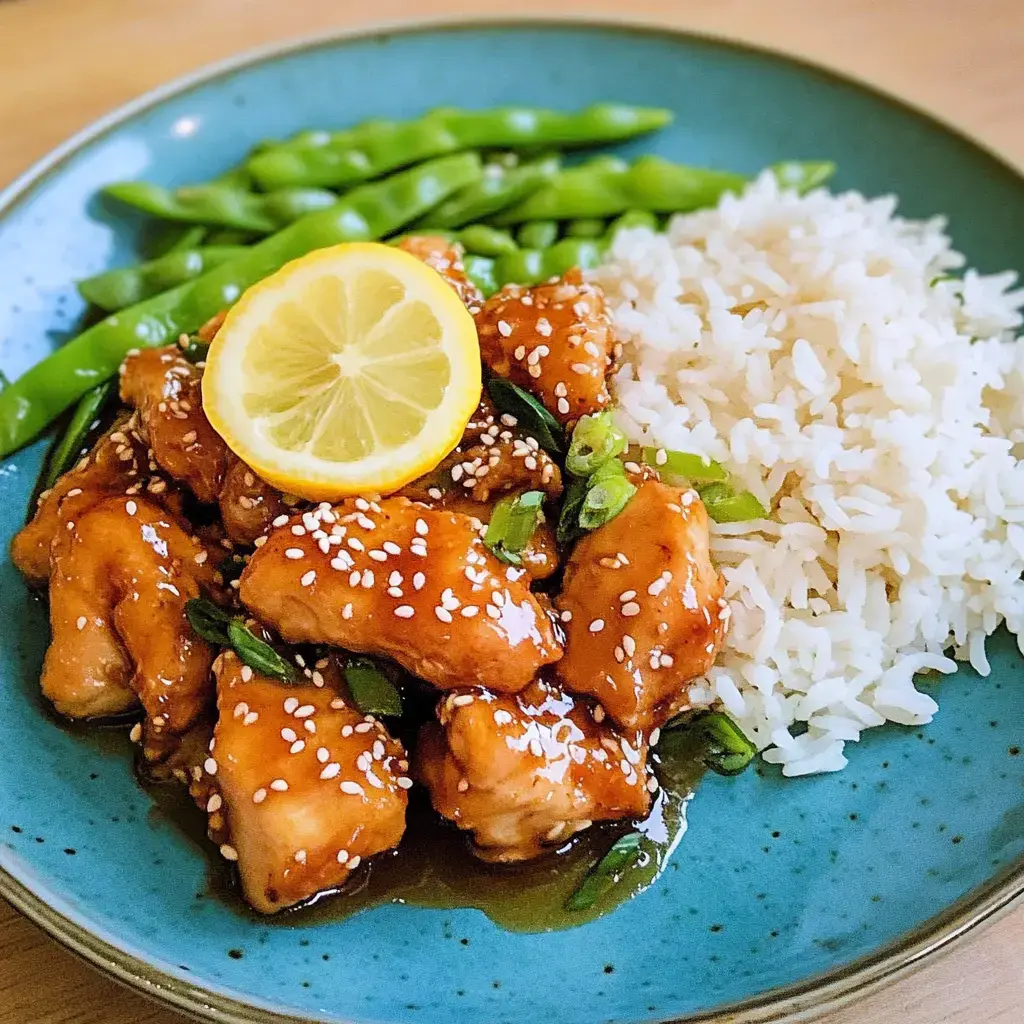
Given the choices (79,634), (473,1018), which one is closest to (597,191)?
(79,634)

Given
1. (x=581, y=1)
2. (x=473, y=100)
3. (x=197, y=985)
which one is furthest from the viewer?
(x=581, y=1)

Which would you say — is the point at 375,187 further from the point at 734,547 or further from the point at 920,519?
the point at 920,519

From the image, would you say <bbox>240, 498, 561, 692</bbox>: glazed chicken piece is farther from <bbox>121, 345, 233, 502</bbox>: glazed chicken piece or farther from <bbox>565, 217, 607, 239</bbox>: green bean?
<bbox>565, 217, 607, 239</bbox>: green bean

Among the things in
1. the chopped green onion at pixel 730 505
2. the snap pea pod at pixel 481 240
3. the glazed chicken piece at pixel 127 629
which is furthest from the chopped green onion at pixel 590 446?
the snap pea pod at pixel 481 240

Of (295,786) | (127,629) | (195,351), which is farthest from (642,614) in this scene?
(195,351)

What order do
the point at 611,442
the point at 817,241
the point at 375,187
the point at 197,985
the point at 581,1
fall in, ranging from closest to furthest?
the point at 197,985, the point at 611,442, the point at 817,241, the point at 375,187, the point at 581,1

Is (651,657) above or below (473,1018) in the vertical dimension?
above

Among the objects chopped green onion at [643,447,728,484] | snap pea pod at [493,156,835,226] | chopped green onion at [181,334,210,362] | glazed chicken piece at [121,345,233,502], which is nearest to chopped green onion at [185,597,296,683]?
glazed chicken piece at [121,345,233,502]

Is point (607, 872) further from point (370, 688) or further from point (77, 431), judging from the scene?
point (77, 431)
